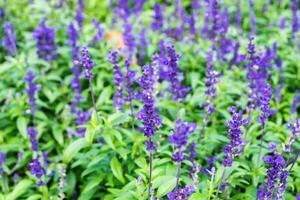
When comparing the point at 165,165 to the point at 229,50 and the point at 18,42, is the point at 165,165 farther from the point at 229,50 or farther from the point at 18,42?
the point at 18,42

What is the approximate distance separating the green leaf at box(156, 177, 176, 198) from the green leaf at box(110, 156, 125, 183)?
0.69m

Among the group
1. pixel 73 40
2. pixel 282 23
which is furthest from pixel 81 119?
pixel 282 23

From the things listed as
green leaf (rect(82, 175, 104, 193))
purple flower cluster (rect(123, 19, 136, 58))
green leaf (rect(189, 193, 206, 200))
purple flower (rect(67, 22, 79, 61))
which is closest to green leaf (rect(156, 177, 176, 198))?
green leaf (rect(189, 193, 206, 200))

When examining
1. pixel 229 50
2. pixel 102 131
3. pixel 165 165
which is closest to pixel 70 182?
pixel 102 131

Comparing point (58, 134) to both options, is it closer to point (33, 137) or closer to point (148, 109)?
point (33, 137)

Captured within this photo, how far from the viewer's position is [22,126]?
6316 mm

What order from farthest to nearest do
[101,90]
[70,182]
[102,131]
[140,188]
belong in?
1. [101,90]
2. [70,182]
3. [102,131]
4. [140,188]

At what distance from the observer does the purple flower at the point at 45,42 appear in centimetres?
746

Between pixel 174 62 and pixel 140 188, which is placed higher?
pixel 174 62

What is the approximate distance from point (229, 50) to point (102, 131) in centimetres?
278

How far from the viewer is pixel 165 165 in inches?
208

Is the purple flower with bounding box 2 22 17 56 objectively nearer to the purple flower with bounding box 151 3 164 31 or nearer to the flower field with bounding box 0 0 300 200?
the flower field with bounding box 0 0 300 200

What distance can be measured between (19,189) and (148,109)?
2.27 m

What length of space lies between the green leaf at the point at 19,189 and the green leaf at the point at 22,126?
775 millimetres
